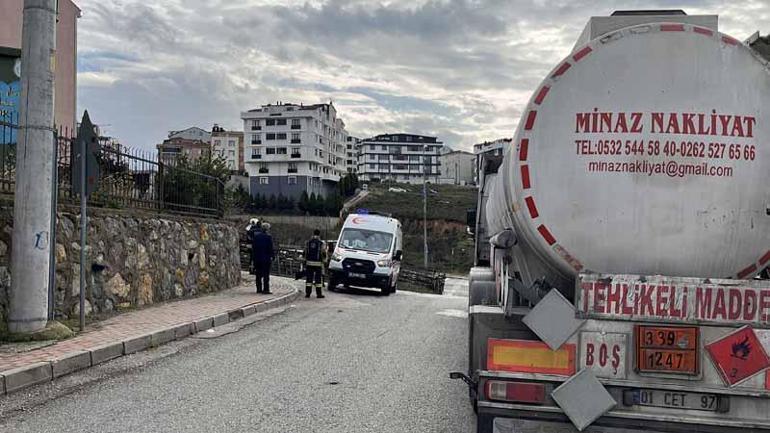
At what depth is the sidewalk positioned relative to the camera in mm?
7238

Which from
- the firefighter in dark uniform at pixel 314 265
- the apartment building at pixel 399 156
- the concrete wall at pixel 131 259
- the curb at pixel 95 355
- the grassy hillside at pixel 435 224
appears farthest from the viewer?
the apartment building at pixel 399 156

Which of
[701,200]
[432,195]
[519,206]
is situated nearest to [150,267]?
[519,206]

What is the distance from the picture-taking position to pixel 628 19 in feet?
14.8

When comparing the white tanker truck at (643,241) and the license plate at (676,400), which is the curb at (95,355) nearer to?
the white tanker truck at (643,241)

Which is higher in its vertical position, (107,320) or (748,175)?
(748,175)

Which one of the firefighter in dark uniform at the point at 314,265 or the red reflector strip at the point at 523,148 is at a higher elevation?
the red reflector strip at the point at 523,148

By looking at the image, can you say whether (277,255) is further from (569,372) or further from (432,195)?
(432,195)

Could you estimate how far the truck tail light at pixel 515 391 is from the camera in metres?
4.04

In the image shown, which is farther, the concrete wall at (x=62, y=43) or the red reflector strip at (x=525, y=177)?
the concrete wall at (x=62, y=43)

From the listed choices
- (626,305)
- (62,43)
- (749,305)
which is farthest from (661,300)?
(62,43)

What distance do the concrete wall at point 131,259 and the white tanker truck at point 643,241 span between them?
7553mm

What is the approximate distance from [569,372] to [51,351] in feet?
21.6

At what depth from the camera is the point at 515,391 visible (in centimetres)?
407

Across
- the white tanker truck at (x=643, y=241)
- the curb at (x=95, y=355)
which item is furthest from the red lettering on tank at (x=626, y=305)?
the curb at (x=95, y=355)
